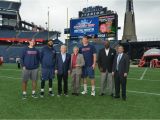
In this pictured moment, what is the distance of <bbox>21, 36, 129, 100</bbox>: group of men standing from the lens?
38.7 feet

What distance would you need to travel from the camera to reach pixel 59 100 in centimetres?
1148

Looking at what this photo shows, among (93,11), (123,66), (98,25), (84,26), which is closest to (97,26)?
(98,25)

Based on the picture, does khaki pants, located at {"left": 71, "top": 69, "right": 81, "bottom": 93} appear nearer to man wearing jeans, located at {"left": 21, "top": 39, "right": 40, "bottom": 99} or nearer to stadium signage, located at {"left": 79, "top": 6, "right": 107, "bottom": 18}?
man wearing jeans, located at {"left": 21, "top": 39, "right": 40, "bottom": 99}

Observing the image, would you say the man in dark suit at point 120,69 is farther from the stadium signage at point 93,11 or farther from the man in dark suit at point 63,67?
the stadium signage at point 93,11

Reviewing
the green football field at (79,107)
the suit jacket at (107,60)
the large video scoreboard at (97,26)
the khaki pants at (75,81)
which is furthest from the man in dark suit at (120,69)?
the large video scoreboard at (97,26)

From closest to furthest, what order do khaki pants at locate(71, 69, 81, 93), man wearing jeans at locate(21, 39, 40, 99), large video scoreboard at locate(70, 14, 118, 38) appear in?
man wearing jeans at locate(21, 39, 40, 99), khaki pants at locate(71, 69, 81, 93), large video scoreboard at locate(70, 14, 118, 38)

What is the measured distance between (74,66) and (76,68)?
10cm

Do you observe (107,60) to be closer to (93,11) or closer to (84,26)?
(84,26)

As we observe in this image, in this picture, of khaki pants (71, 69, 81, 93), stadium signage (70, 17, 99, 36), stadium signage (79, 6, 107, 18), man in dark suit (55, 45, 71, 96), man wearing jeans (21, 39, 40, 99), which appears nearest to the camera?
man wearing jeans (21, 39, 40, 99)

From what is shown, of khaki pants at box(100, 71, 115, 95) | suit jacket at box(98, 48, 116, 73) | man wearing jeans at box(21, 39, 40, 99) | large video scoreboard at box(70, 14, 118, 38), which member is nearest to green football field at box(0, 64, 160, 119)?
khaki pants at box(100, 71, 115, 95)

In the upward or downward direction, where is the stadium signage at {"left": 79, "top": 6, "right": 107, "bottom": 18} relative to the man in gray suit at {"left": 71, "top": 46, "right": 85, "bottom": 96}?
upward

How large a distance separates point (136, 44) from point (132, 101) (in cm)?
5916

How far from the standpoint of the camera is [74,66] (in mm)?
12695

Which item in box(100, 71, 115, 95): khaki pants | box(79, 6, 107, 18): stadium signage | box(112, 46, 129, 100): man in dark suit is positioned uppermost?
box(79, 6, 107, 18): stadium signage
